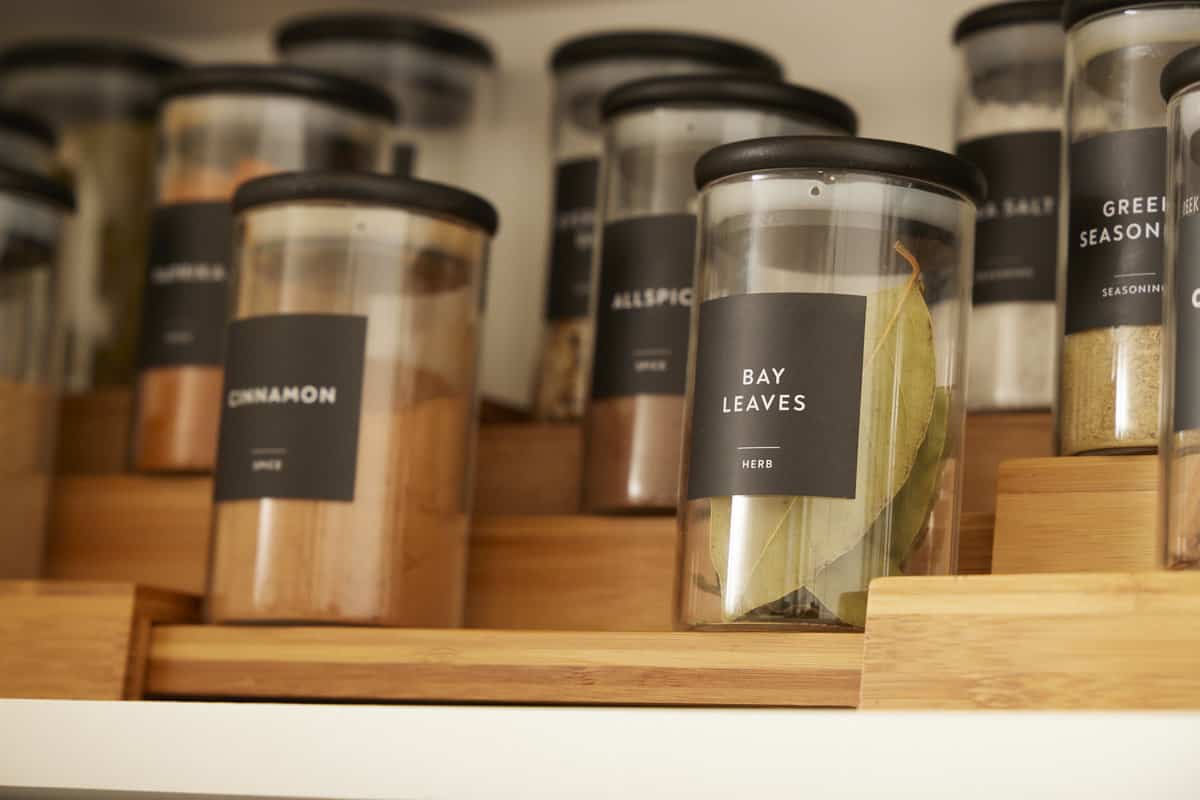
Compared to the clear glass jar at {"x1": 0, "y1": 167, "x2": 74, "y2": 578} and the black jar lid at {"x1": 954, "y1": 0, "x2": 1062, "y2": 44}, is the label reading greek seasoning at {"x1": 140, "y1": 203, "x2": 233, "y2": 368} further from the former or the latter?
the black jar lid at {"x1": 954, "y1": 0, "x2": 1062, "y2": 44}

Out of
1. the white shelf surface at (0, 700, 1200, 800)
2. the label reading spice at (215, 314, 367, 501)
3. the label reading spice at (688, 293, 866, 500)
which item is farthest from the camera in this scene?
the label reading spice at (215, 314, 367, 501)

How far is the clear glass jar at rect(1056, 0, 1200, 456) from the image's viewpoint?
809mm

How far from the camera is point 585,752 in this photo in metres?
0.69

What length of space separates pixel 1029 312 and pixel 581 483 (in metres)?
0.27

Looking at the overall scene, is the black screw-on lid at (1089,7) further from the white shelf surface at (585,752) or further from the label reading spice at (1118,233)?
the white shelf surface at (585,752)

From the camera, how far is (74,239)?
124cm

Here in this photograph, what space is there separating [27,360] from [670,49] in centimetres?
46

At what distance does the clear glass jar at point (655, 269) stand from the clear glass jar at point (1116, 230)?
0.56ft

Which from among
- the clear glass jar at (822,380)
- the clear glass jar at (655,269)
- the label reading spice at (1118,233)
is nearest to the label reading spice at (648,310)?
the clear glass jar at (655,269)

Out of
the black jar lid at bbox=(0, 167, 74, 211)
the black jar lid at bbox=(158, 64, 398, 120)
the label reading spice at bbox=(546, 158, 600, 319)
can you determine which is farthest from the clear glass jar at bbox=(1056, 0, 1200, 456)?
the black jar lid at bbox=(0, 167, 74, 211)

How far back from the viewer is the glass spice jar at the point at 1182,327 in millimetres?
704

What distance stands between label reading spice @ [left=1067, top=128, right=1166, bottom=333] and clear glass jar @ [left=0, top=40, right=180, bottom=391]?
672 mm

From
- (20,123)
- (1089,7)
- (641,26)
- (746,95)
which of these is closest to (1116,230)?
(1089,7)

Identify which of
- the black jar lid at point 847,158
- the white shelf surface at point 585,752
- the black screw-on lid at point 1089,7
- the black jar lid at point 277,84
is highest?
the black screw-on lid at point 1089,7
